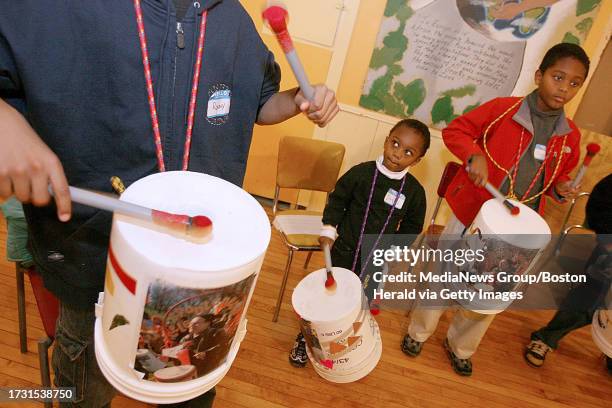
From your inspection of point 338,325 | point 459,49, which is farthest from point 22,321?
point 459,49

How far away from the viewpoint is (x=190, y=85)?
0.89 m

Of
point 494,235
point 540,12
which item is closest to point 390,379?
point 494,235

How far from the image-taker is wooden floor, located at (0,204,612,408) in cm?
187

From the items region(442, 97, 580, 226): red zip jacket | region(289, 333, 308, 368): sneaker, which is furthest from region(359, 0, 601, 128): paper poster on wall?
region(289, 333, 308, 368): sneaker

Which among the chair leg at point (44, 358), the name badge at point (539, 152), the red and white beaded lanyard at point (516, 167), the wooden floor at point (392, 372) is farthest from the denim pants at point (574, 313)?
the chair leg at point (44, 358)

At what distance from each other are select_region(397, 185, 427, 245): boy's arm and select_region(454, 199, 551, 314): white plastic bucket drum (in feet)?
1.49

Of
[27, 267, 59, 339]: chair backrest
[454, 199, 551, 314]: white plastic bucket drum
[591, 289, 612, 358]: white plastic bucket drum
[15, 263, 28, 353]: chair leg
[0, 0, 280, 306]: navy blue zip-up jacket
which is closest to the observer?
[0, 0, 280, 306]: navy blue zip-up jacket

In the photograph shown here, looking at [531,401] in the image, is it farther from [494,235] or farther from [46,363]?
[46,363]

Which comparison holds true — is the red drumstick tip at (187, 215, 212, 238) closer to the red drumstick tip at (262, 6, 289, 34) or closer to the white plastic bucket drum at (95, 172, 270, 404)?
the white plastic bucket drum at (95, 172, 270, 404)

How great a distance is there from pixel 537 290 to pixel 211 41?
2.93 m

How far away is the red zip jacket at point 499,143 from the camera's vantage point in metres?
1.85

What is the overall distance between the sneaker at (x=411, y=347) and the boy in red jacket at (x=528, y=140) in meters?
0.41

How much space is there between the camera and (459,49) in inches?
112

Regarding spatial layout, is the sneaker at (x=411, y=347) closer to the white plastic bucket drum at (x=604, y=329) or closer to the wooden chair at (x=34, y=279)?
the white plastic bucket drum at (x=604, y=329)
